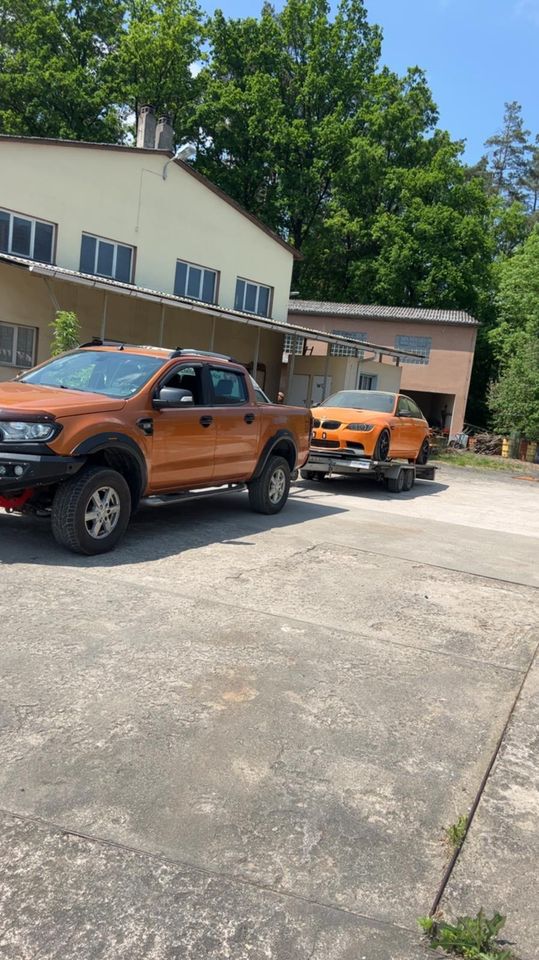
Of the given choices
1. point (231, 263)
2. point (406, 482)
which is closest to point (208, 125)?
point (231, 263)

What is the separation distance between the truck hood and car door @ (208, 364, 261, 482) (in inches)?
65.9

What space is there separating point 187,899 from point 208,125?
153 feet

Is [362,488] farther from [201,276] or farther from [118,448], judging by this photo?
[201,276]

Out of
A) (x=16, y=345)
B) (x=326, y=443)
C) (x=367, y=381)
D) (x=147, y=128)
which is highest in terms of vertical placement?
(x=147, y=128)

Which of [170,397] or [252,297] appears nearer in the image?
[170,397]

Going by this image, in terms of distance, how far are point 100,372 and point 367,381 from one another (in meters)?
23.1

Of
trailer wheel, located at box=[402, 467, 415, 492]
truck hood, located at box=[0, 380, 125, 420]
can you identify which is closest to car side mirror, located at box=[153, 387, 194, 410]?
truck hood, located at box=[0, 380, 125, 420]

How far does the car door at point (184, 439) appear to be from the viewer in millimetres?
7500

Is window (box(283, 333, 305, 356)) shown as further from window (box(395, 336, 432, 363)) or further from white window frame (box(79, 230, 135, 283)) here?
white window frame (box(79, 230, 135, 283))

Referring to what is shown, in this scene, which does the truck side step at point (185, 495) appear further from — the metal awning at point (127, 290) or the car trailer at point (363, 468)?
the metal awning at point (127, 290)

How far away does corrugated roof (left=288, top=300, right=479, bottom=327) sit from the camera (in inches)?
1432

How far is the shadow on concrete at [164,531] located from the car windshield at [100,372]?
1.44 metres

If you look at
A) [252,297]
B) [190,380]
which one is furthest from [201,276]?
[190,380]

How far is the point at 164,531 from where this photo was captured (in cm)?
816
